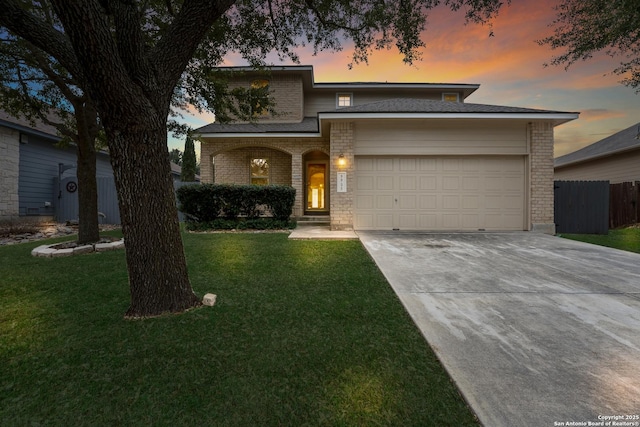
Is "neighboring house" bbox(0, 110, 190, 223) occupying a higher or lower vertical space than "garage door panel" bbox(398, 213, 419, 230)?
higher

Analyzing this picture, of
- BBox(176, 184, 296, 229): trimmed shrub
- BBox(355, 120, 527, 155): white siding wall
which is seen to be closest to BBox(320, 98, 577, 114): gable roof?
BBox(355, 120, 527, 155): white siding wall

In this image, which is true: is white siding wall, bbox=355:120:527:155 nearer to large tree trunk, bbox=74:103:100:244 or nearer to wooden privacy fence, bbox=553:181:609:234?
wooden privacy fence, bbox=553:181:609:234

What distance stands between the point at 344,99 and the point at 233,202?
9.25 metres

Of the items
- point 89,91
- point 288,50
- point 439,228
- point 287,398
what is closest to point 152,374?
point 287,398

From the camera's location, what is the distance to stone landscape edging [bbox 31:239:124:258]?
213 inches

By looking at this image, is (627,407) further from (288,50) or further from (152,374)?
(288,50)

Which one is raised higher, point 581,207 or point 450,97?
point 450,97

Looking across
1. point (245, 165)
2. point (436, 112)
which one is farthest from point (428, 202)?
point (245, 165)

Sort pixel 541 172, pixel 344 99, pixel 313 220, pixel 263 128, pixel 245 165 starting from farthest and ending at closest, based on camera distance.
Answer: pixel 344 99 < pixel 245 165 < pixel 263 128 < pixel 313 220 < pixel 541 172

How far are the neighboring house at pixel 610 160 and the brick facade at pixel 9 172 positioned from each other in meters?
24.5

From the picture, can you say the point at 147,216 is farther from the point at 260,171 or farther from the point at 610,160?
the point at 610,160

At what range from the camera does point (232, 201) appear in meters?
9.20

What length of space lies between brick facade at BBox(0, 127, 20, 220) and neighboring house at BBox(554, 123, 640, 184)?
24.5 meters

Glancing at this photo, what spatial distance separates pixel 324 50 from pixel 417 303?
644 centimetres
